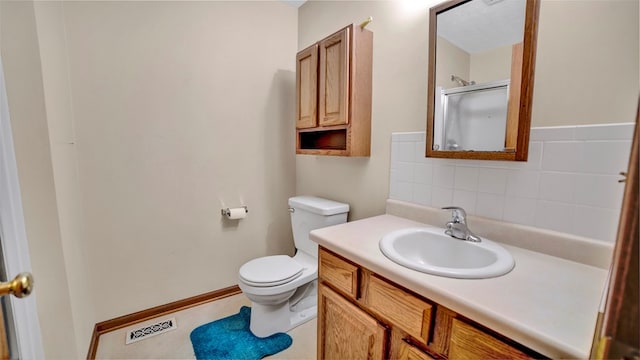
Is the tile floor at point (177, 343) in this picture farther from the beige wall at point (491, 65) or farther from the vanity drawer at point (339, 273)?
the beige wall at point (491, 65)

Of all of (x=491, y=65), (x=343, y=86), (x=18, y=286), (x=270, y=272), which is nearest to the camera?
(x=18, y=286)

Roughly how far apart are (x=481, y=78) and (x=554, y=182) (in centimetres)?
47

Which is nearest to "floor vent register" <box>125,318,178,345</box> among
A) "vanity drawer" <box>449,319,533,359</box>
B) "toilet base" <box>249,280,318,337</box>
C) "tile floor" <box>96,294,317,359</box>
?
"tile floor" <box>96,294,317,359</box>

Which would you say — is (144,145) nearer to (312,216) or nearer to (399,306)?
(312,216)

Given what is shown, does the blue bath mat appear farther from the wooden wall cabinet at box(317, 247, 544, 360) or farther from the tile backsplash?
the tile backsplash

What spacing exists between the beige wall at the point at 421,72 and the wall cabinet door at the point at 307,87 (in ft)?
0.91

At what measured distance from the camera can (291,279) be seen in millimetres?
1637

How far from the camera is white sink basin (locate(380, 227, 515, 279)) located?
82 cm

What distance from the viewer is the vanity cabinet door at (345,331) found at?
0.96 meters

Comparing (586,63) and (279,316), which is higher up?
(586,63)

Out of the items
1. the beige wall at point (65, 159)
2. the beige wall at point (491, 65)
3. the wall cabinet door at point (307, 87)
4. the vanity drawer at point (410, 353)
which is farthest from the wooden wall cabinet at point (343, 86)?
the beige wall at point (65, 159)

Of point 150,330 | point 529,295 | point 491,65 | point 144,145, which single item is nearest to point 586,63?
point 491,65

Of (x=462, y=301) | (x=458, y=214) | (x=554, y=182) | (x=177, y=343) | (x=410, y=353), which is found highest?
(x=554, y=182)

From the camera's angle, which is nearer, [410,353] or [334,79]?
[410,353]
